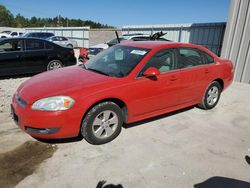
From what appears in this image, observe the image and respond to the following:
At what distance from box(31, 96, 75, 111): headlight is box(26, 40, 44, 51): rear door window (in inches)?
201

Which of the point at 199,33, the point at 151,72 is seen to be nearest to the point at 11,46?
the point at 151,72

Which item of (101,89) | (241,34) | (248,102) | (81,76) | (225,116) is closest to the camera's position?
(101,89)

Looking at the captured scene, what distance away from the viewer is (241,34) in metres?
8.12

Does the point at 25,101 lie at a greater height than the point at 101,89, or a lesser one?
lesser

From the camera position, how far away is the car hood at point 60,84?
10.7 ft

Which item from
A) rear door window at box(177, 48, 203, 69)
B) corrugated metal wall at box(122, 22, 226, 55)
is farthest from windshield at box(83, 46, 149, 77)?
corrugated metal wall at box(122, 22, 226, 55)

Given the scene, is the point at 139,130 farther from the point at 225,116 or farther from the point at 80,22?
the point at 80,22

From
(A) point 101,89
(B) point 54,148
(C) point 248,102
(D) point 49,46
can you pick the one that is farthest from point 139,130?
(D) point 49,46

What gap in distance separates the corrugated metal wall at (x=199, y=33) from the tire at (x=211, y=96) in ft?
26.4

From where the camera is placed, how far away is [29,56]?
7555 mm

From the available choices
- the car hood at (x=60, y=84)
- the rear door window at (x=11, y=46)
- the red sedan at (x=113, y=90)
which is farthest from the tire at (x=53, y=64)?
the car hood at (x=60, y=84)

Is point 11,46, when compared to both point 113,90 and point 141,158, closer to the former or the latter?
point 113,90

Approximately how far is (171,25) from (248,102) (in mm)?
10848

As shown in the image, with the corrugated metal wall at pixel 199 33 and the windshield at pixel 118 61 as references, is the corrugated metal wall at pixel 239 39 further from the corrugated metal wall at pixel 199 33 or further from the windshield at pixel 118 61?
the windshield at pixel 118 61
